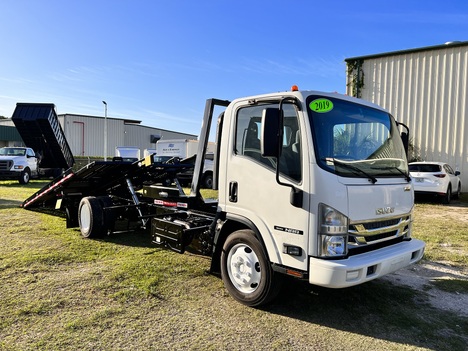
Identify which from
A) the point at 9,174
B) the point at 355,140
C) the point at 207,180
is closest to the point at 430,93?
the point at 207,180

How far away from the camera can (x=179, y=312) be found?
3803 millimetres

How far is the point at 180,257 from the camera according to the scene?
5734 mm

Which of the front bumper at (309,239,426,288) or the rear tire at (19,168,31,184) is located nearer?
the front bumper at (309,239,426,288)

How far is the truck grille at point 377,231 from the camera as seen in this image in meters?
3.50

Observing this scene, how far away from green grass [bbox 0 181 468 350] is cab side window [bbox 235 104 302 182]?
1.34 metres

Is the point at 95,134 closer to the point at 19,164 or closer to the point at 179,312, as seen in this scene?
the point at 19,164

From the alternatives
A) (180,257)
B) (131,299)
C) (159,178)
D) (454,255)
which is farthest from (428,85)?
(131,299)

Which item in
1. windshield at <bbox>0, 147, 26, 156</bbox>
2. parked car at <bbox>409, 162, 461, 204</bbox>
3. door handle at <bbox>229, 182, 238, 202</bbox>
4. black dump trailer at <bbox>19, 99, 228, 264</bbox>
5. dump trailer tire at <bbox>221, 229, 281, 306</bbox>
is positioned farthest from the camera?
windshield at <bbox>0, 147, 26, 156</bbox>

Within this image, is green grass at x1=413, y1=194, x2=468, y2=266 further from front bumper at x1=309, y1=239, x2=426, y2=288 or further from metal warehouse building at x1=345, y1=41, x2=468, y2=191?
metal warehouse building at x1=345, y1=41, x2=468, y2=191

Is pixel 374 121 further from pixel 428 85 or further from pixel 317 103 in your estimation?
pixel 428 85

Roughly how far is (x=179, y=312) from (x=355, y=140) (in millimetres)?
2570

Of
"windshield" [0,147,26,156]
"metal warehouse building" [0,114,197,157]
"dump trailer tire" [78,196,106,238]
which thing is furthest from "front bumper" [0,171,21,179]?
"metal warehouse building" [0,114,197,157]

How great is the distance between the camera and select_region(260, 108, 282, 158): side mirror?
130 inches

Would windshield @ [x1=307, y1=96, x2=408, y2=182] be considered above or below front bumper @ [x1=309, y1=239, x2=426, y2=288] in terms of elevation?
above
